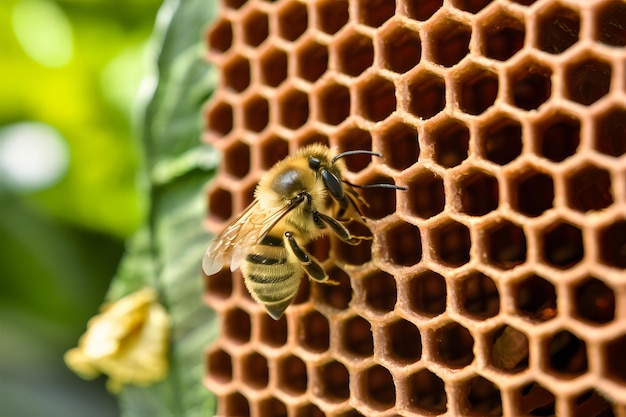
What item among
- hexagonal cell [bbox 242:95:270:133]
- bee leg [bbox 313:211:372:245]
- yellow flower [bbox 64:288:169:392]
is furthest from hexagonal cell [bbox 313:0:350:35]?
yellow flower [bbox 64:288:169:392]

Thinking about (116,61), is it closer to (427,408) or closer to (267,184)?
(267,184)

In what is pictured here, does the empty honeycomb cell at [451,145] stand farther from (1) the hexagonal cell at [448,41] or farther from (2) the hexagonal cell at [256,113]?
(2) the hexagonal cell at [256,113]

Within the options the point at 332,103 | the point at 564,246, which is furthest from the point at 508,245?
the point at 332,103

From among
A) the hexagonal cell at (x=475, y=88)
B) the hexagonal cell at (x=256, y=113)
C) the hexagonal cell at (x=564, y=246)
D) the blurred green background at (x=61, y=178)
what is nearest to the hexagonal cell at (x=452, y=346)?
the hexagonal cell at (x=564, y=246)

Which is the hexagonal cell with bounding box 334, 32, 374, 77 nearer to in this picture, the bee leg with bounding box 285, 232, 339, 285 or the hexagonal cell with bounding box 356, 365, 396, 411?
the bee leg with bounding box 285, 232, 339, 285

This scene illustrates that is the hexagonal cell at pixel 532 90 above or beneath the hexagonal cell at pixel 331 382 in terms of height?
above

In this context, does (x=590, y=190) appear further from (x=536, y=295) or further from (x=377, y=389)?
(x=377, y=389)

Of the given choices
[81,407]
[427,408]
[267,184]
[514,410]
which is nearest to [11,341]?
[81,407]
